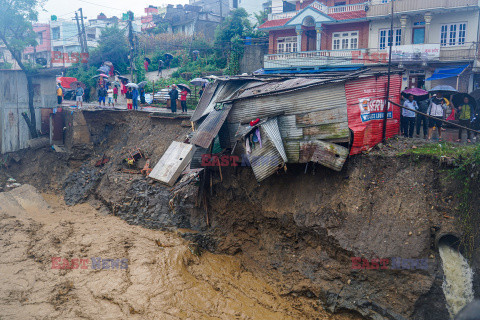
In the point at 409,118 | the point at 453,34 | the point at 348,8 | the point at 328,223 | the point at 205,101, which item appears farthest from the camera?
the point at 348,8

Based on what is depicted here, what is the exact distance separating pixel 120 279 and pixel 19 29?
1664cm

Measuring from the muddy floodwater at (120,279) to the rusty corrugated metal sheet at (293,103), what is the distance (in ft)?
17.7

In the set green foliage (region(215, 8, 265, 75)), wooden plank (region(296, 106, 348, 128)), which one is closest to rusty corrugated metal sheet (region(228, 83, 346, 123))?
wooden plank (region(296, 106, 348, 128))

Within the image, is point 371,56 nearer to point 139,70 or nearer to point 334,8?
point 334,8

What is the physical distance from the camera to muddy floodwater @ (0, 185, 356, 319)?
35.7ft

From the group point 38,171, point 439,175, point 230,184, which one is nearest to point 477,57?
point 439,175

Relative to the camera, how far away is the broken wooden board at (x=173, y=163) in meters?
16.2

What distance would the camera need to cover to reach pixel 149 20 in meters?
49.8

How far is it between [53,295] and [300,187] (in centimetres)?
855

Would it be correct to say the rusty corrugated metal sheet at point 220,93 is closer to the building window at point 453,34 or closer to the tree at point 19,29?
the tree at point 19,29

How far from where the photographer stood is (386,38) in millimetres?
23922

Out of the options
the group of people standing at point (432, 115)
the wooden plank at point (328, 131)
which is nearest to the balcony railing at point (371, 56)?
the group of people standing at point (432, 115)

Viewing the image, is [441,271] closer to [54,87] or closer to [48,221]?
[48,221]

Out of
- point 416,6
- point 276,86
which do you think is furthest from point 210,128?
point 416,6
